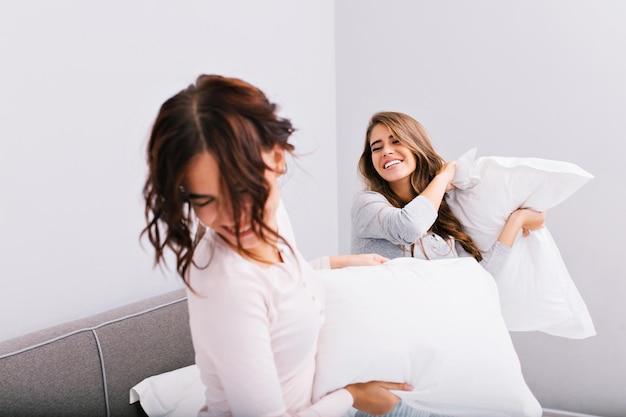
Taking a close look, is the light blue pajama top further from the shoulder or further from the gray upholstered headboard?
the shoulder

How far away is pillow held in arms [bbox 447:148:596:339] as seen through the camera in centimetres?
139

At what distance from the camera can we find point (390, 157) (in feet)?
4.62

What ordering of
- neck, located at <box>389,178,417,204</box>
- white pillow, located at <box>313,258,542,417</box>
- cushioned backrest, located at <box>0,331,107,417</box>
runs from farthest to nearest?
neck, located at <box>389,178,417,204</box>, cushioned backrest, located at <box>0,331,107,417</box>, white pillow, located at <box>313,258,542,417</box>

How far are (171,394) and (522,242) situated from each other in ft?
2.93

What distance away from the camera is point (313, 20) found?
7.31 feet

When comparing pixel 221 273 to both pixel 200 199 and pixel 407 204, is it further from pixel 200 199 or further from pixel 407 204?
pixel 407 204

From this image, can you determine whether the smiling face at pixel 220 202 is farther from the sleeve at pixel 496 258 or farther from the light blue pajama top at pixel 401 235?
the sleeve at pixel 496 258

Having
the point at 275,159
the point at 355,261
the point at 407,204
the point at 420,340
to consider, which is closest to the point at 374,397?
the point at 420,340

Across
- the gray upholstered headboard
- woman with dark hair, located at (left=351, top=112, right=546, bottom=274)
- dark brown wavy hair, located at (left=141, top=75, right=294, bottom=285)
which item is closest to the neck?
woman with dark hair, located at (left=351, top=112, right=546, bottom=274)

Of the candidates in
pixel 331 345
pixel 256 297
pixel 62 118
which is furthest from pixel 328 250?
pixel 256 297

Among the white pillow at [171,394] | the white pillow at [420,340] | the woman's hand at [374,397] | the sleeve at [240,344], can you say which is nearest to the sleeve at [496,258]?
the white pillow at [420,340]

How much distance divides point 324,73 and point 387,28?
12.2 inches

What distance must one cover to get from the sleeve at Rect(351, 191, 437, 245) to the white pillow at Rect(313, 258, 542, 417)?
9.4 inches

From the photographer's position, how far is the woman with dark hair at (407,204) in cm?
138
